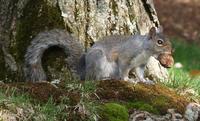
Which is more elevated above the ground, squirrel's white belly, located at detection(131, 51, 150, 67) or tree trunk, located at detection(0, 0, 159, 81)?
tree trunk, located at detection(0, 0, 159, 81)

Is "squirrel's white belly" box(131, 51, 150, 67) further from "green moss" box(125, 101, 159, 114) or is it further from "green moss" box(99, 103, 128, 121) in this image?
"green moss" box(99, 103, 128, 121)

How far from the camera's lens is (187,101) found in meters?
5.43

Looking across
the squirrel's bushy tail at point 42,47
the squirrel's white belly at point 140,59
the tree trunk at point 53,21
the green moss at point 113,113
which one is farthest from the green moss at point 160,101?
the tree trunk at point 53,21

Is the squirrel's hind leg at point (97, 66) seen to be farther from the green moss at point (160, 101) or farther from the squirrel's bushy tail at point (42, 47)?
the green moss at point (160, 101)

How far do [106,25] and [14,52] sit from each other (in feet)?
2.88

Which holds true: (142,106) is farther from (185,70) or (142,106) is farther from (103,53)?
(185,70)

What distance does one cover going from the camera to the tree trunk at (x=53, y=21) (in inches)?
237

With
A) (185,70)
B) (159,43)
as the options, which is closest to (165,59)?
(159,43)

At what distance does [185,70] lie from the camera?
29.8 ft

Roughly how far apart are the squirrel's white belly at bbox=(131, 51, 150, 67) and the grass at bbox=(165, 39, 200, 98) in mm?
291

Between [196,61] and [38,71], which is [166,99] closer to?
[38,71]

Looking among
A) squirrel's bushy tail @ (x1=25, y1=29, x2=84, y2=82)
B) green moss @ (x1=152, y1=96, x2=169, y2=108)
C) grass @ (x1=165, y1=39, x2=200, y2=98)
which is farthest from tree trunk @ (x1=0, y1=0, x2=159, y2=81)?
green moss @ (x1=152, y1=96, x2=169, y2=108)

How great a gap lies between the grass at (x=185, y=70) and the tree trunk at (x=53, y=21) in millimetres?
700

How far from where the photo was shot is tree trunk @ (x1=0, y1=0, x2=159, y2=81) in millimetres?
6020
